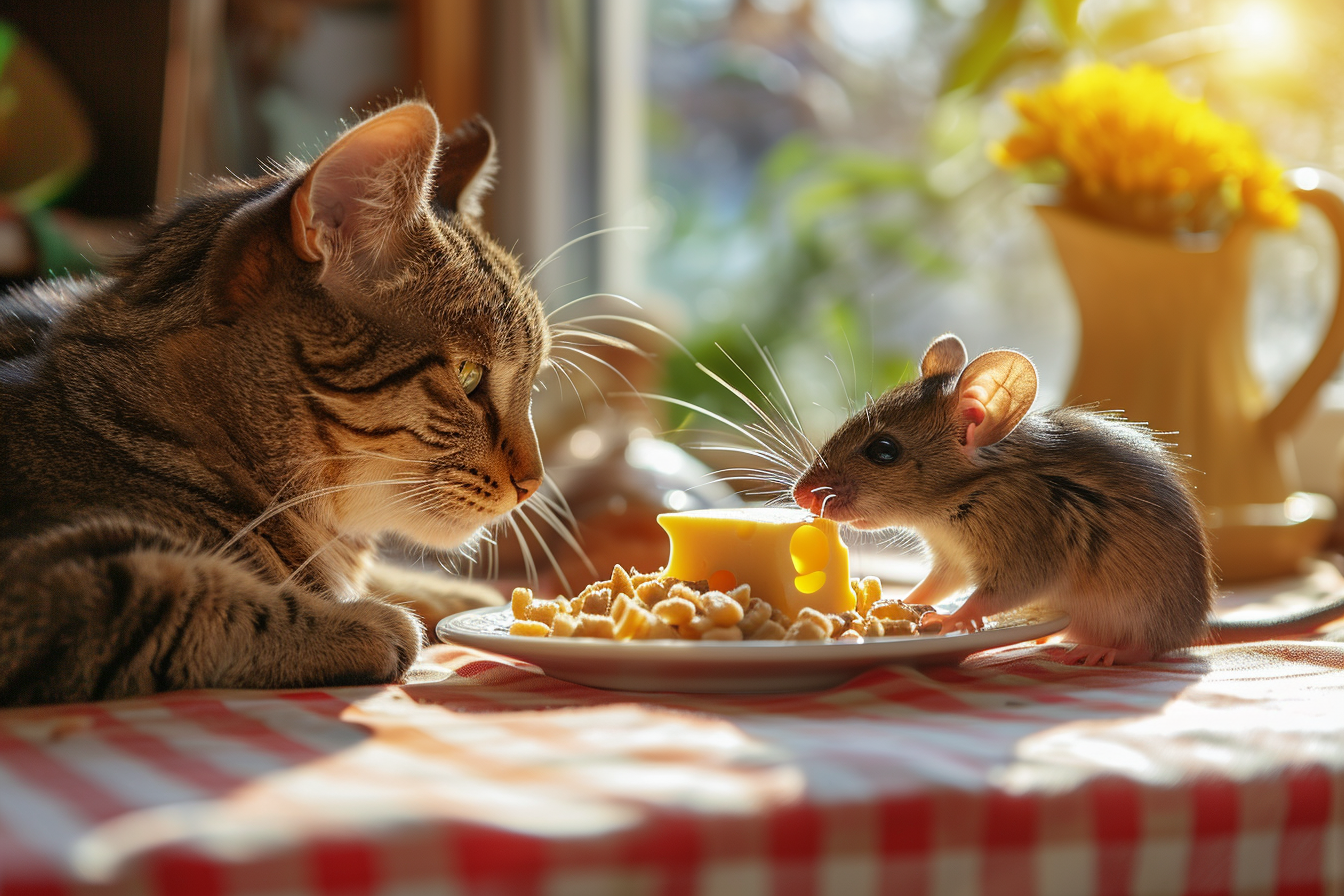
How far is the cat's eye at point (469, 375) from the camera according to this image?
4.56 feet

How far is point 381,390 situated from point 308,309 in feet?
0.43

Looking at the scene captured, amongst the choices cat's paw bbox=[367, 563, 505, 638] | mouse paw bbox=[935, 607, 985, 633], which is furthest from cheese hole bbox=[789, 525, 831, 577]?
cat's paw bbox=[367, 563, 505, 638]

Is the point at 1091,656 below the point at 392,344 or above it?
below

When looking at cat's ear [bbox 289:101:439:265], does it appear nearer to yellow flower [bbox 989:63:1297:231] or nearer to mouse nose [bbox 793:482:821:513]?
mouse nose [bbox 793:482:821:513]

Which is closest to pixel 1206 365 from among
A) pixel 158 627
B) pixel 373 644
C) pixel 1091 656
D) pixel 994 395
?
pixel 994 395

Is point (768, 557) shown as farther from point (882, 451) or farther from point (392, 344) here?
point (392, 344)

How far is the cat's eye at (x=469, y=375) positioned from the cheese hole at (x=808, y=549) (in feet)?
1.49

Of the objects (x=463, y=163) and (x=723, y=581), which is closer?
(x=723, y=581)

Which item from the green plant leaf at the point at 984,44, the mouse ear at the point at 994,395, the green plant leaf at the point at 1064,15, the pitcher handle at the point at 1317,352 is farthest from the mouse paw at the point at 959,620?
the green plant leaf at the point at 984,44

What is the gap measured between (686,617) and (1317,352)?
1573 millimetres

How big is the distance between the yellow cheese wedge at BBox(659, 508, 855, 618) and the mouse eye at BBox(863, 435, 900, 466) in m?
0.18

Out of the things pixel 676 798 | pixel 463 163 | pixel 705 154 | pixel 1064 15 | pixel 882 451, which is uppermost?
pixel 705 154

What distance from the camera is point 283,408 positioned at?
132cm

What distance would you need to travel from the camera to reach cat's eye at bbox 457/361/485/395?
1.39m
